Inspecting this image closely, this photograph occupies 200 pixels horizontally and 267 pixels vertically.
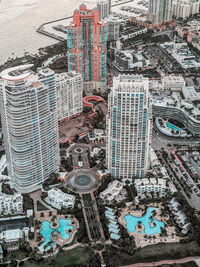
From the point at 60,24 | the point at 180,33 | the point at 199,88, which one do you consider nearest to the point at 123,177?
the point at 199,88

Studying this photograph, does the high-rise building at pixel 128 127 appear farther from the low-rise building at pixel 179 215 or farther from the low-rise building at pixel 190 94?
the low-rise building at pixel 190 94

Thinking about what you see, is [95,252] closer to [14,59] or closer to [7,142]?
[7,142]

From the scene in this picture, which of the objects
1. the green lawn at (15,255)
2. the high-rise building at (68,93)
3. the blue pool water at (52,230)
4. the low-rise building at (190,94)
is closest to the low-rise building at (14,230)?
the green lawn at (15,255)

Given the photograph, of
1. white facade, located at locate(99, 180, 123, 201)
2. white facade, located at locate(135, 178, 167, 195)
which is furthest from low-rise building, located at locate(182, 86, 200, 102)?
white facade, located at locate(99, 180, 123, 201)

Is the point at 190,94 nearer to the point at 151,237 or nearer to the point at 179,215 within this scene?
the point at 179,215

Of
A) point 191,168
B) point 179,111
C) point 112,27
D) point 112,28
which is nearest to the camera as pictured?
point 191,168

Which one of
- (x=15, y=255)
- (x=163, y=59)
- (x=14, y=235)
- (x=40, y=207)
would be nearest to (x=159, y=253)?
(x=40, y=207)
